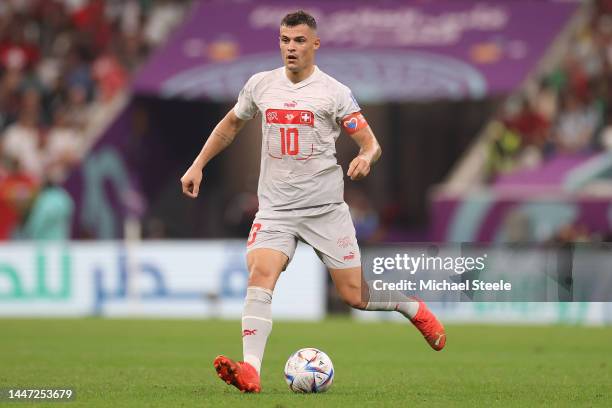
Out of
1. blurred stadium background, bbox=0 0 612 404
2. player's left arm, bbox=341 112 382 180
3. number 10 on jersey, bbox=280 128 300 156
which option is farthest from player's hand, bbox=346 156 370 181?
blurred stadium background, bbox=0 0 612 404

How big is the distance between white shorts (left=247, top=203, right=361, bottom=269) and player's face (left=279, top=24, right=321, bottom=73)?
2.97 feet

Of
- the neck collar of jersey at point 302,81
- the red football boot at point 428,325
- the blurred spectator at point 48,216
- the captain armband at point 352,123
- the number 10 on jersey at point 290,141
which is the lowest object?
the blurred spectator at point 48,216

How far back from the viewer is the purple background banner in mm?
22797

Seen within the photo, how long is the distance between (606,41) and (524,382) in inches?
559

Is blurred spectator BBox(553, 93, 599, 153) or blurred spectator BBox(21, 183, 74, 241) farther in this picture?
blurred spectator BBox(553, 93, 599, 153)

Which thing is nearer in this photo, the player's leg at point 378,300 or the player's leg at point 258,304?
the player's leg at point 258,304

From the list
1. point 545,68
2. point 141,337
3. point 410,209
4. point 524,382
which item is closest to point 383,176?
point 410,209

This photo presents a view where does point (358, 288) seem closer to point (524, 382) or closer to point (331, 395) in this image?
point (331, 395)

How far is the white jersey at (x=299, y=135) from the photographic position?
8.77 metres

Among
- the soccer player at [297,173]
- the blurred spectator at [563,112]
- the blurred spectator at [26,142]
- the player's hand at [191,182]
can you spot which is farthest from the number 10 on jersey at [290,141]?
the blurred spectator at [26,142]

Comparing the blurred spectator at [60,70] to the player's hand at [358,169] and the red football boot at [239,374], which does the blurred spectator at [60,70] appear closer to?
the red football boot at [239,374]

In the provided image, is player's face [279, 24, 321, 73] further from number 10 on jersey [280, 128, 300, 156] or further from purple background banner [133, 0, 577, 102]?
purple background banner [133, 0, 577, 102]

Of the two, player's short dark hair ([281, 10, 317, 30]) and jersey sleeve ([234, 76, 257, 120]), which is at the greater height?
player's short dark hair ([281, 10, 317, 30])

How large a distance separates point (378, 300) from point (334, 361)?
10.0 ft
